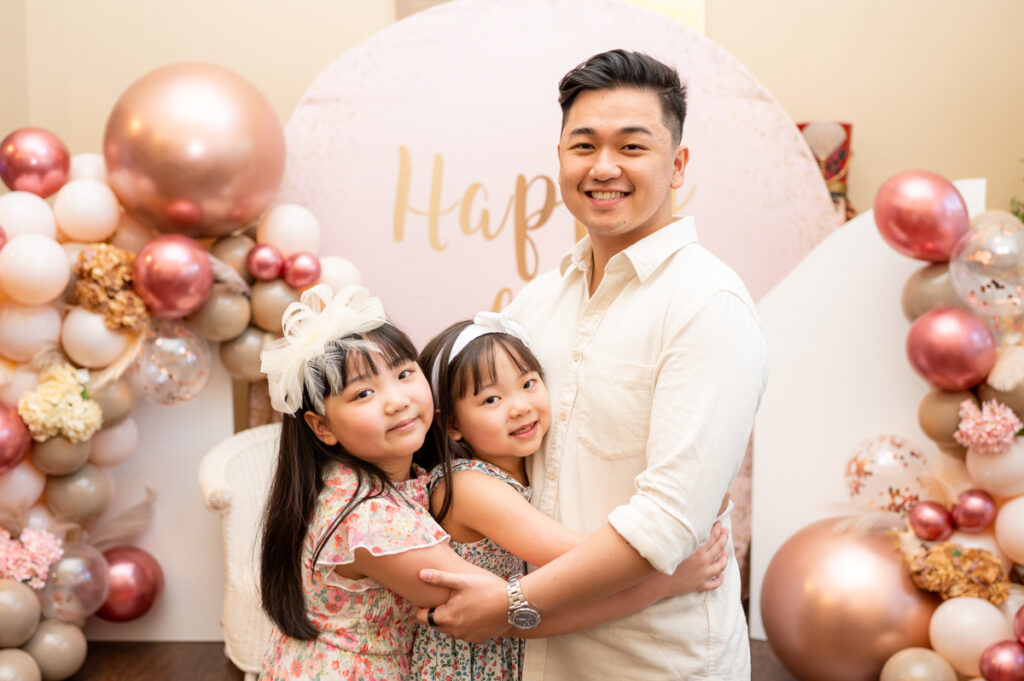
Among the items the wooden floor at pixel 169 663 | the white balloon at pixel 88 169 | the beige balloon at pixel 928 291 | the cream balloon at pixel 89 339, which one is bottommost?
the wooden floor at pixel 169 663

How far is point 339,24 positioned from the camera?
4035 millimetres

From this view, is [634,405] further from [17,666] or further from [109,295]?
[17,666]

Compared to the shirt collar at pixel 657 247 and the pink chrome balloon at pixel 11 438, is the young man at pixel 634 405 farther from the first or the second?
the pink chrome balloon at pixel 11 438

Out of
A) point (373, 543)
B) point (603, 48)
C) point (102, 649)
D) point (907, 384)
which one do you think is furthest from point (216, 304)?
point (907, 384)

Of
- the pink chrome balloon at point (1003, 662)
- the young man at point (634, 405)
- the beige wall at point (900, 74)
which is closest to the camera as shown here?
the young man at point (634, 405)

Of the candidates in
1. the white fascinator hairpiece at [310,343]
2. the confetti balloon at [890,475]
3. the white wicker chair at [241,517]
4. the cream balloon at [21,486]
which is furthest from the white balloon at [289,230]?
the confetti balloon at [890,475]

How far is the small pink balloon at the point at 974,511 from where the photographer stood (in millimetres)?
2820

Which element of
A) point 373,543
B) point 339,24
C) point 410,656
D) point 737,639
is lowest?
point 410,656

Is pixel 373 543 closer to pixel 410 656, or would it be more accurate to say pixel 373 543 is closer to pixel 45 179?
pixel 410 656

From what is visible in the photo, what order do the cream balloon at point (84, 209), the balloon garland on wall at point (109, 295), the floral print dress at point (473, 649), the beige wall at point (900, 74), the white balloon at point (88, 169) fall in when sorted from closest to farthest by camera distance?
the floral print dress at point (473, 649)
the balloon garland on wall at point (109, 295)
the cream balloon at point (84, 209)
the white balloon at point (88, 169)
the beige wall at point (900, 74)

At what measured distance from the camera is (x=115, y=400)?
3076mm

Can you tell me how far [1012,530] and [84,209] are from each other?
9.55ft

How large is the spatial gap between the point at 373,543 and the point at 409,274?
6.53 ft

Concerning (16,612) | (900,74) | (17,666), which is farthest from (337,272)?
(900,74)
